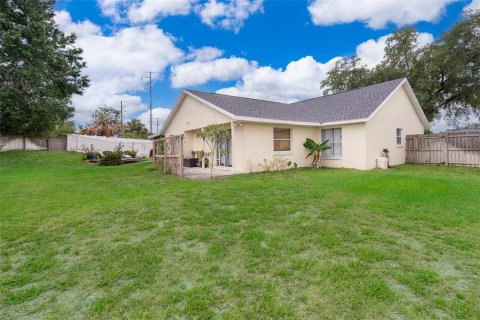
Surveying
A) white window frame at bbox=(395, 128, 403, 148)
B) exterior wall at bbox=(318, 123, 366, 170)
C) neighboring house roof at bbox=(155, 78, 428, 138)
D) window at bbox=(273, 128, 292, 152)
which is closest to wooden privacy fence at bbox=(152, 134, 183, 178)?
neighboring house roof at bbox=(155, 78, 428, 138)

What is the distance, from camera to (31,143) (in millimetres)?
27062

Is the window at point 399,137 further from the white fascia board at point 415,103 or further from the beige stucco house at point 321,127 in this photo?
the white fascia board at point 415,103

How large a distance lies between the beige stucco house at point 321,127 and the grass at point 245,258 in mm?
6391

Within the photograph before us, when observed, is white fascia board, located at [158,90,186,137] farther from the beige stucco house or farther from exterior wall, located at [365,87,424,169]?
exterior wall, located at [365,87,424,169]

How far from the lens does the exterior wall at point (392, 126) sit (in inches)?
538

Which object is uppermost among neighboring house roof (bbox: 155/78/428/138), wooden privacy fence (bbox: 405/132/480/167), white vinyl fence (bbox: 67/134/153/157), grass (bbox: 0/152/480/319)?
neighboring house roof (bbox: 155/78/428/138)

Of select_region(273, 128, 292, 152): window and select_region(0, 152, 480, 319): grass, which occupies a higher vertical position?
select_region(273, 128, 292, 152): window

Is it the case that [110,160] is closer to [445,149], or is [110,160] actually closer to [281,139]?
[281,139]

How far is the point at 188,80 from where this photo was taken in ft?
92.9

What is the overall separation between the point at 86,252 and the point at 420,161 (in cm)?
1736

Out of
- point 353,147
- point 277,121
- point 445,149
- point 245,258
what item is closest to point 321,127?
point 353,147

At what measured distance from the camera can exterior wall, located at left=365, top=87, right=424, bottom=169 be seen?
13664 mm

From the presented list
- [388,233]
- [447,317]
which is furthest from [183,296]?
[388,233]

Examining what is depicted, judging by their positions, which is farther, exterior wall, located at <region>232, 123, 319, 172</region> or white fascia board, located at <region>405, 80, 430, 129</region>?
white fascia board, located at <region>405, 80, 430, 129</region>
